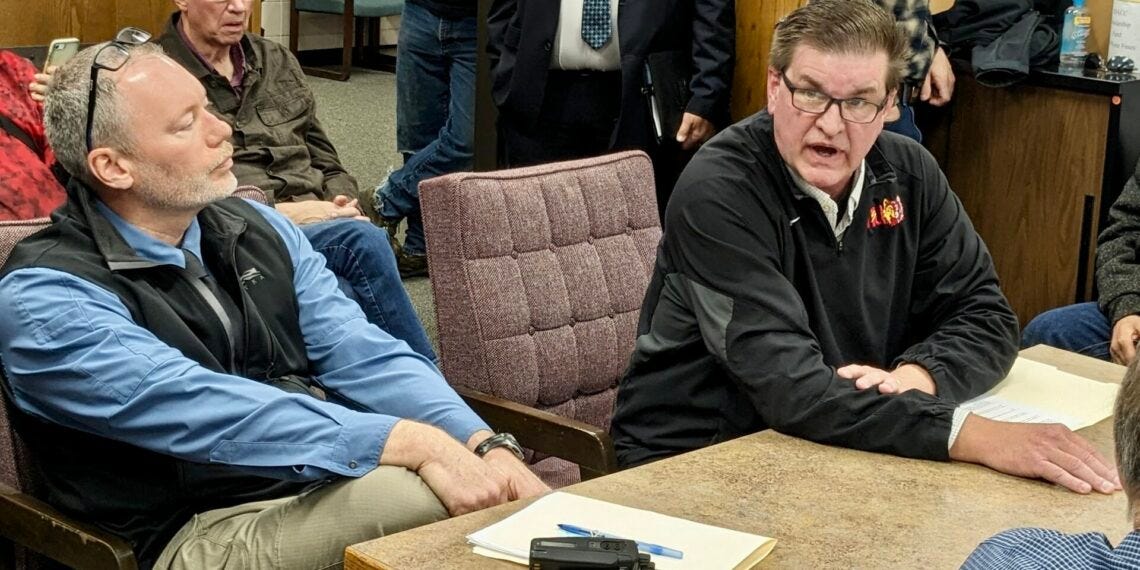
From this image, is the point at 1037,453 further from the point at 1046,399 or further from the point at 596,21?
the point at 596,21

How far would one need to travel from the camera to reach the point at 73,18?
4.15 metres

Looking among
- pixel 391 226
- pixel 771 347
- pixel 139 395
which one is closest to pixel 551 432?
pixel 771 347

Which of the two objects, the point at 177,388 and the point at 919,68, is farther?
the point at 919,68

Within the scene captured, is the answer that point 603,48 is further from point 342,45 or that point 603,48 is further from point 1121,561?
point 342,45

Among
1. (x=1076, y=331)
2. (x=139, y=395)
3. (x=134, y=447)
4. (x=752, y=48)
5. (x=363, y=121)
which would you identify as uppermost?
(x=752, y=48)

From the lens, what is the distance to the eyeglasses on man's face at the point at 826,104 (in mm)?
2248

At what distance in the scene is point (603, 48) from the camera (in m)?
3.88

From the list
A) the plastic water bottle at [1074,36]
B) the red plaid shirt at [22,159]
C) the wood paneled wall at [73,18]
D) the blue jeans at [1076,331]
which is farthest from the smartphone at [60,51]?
the plastic water bottle at [1074,36]

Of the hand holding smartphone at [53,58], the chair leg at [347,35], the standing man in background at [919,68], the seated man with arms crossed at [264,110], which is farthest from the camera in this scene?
the chair leg at [347,35]

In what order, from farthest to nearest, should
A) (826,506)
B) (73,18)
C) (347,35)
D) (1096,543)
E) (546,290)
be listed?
(347,35), (73,18), (546,290), (826,506), (1096,543)

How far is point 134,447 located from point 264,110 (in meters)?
1.84

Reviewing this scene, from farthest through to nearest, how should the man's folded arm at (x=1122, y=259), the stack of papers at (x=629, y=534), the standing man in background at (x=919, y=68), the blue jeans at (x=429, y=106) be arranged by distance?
the blue jeans at (x=429, y=106), the standing man in background at (x=919, y=68), the man's folded arm at (x=1122, y=259), the stack of papers at (x=629, y=534)

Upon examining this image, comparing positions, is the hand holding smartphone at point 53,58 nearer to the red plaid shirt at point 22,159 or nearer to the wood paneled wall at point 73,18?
the red plaid shirt at point 22,159

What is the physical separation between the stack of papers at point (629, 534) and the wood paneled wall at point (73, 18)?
2643mm
